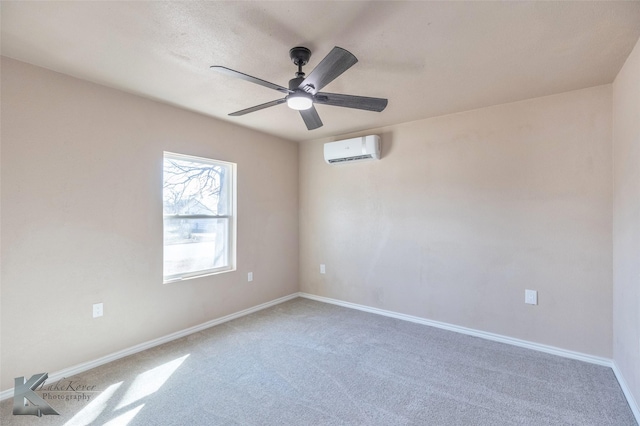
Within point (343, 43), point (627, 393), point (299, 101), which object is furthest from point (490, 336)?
point (343, 43)

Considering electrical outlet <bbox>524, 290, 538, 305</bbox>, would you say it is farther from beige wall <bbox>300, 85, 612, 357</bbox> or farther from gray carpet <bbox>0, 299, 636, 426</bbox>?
gray carpet <bbox>0, 299, 636, 426</bbox>

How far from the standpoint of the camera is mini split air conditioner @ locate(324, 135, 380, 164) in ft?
12.2

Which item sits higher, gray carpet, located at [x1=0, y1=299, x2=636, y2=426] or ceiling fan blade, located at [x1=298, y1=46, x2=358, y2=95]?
ceiling fan blade, located at [x1=298, y1=46, x2=358, y2=95]

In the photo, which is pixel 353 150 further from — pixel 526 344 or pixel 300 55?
pixel 526 344

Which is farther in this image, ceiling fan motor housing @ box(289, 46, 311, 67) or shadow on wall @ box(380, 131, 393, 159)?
shadow on wall @ box(380, 131, 393, 159)

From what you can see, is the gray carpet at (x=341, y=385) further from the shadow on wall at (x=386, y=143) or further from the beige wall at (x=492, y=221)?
the shadow on wall at (x=386, y=143)

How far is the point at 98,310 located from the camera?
2.57m

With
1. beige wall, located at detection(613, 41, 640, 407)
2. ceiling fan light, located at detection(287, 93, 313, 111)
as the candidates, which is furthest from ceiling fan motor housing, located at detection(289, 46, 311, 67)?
beige wall, located at detection(613, 41, 640, 407)

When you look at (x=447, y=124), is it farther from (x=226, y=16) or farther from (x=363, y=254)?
(x=226, y=16)

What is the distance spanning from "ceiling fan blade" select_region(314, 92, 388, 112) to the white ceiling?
30cm

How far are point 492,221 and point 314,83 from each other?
93.4 inches

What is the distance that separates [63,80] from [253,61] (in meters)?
1.58

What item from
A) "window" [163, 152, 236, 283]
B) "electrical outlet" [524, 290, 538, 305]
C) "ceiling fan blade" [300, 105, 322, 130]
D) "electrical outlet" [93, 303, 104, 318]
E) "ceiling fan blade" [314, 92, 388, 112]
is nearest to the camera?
"ceiling fan blade" [314, 92, 388, 112]

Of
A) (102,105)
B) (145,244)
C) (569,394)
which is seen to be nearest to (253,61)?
(102,105)
